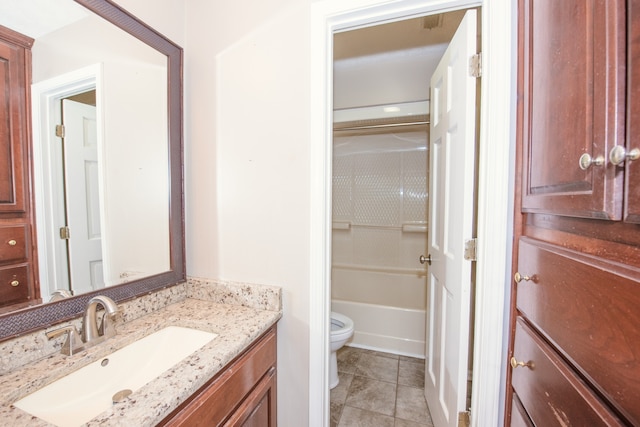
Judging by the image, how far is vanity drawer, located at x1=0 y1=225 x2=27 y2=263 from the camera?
28.3 inches

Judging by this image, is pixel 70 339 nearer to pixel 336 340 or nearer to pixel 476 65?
pixel 336 340

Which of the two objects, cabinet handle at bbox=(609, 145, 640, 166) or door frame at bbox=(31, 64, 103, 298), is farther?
door frame at bbox=(31, 64, 103, 298)

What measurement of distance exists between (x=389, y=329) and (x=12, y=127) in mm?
2474

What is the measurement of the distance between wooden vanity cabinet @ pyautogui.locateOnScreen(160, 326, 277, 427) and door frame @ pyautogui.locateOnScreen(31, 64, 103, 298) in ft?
1.93

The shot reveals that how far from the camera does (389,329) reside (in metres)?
2.25

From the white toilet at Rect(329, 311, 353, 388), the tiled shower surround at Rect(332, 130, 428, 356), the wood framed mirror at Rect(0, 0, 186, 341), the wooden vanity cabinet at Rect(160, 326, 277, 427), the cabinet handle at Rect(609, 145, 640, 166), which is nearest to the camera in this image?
the cabinet handle at Rect(609, 145, 640, 166)

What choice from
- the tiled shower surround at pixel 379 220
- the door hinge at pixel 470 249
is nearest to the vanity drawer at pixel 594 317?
the door hinge at pixel 470 249

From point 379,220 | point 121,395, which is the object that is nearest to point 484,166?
point 121,395

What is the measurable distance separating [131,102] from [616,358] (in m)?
1.61

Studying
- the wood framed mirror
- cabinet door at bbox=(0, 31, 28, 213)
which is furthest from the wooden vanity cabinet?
cabinet door at bbox=(0, 31, 28, 213)

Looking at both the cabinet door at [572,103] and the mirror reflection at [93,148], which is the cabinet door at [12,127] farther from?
the cabinet door at [572,103]

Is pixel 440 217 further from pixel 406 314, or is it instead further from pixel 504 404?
pixel 406 314

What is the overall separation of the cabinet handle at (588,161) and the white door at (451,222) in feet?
1.58

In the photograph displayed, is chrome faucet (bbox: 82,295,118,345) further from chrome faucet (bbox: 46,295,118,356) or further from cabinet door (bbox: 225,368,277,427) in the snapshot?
cabinet door (bbox: 225,368,277,427)
